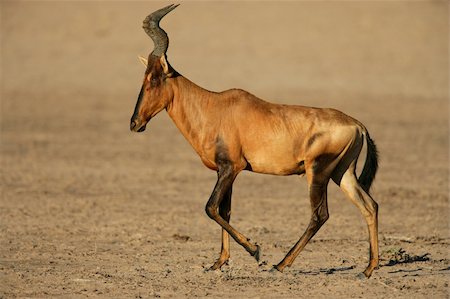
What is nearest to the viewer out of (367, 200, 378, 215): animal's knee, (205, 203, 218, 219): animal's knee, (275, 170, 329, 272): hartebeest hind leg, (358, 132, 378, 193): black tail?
(205, 203, 218, 219): animal's knee

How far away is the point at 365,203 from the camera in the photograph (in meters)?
11.0

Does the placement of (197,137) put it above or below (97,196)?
above

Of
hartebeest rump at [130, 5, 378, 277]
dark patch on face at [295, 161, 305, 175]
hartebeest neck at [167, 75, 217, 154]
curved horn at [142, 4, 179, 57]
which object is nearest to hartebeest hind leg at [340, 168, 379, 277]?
hartebeest rump at [130, 5, 378, 277]

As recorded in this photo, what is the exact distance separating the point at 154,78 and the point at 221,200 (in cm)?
152

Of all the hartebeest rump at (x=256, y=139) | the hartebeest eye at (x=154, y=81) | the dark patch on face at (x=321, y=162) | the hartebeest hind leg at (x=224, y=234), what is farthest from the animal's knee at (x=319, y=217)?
the hartebeest eye at (x=154, y=81)

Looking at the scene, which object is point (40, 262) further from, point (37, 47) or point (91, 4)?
point (91, 4)

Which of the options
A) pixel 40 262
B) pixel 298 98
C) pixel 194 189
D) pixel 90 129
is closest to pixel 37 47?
pixel 298 98

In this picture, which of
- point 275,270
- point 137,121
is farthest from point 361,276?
point 137,121

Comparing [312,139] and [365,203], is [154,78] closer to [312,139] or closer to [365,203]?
[312,139]

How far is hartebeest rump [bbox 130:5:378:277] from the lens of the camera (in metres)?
10.7

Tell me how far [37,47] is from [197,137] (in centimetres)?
3398

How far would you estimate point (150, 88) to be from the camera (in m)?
11.0

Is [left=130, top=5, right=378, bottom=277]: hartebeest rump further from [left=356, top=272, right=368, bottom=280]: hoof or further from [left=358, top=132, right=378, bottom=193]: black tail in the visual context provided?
[left=358, top=132, right=378, bottom=193]: black tail

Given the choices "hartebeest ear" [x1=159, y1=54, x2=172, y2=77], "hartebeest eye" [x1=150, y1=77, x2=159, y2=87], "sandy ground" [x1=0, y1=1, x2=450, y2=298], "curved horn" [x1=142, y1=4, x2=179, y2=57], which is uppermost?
"curved horn" [x1=142, y1=4, x2=179, y2=57]
